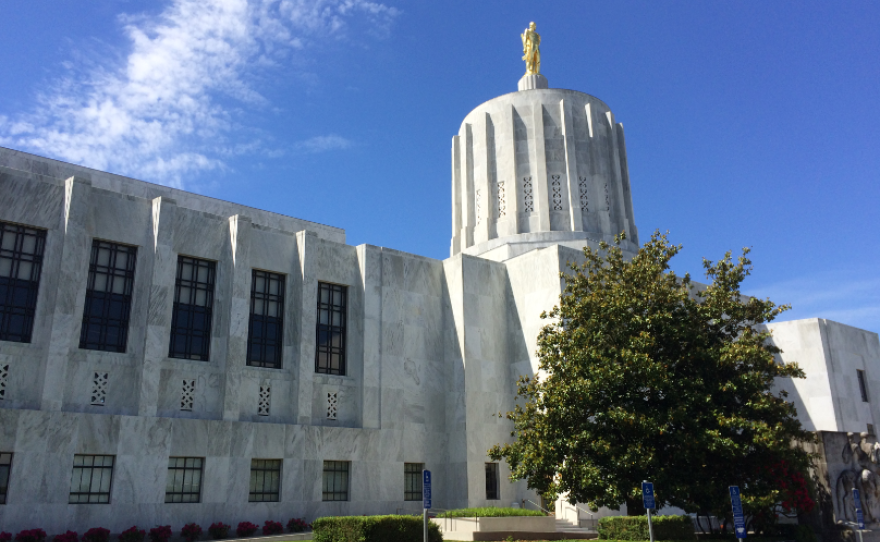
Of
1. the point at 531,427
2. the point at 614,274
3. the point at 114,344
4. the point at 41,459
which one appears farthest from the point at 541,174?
the point at 41,459

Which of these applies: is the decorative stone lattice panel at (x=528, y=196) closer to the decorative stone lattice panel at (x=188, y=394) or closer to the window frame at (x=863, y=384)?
the decorative stone lattice panel at (x=188, y=394)

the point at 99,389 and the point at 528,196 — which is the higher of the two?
the point at 528,196

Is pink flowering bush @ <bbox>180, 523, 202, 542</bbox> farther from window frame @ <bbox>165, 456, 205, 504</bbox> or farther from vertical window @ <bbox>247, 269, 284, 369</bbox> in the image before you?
vertical window @ <bbox>247, 269, 284, 369</bbox>

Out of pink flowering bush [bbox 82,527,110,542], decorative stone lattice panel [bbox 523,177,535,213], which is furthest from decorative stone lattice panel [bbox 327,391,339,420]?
decorative stone lattice panel [bbox 523,177,535,213]

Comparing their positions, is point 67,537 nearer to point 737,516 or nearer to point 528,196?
point 737,516

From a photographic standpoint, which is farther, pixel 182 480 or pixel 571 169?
pixel 571 169

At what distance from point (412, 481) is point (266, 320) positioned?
374 inches

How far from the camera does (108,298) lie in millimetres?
26500

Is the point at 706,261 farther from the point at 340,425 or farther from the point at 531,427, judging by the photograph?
the point at 340,425

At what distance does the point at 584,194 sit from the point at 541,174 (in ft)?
8.98

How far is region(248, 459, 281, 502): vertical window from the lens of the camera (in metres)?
27.1

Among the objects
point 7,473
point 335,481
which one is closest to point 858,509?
point 335,481

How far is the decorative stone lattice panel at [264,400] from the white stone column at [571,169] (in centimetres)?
1884

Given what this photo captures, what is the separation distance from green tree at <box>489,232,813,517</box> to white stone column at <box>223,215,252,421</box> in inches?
421
